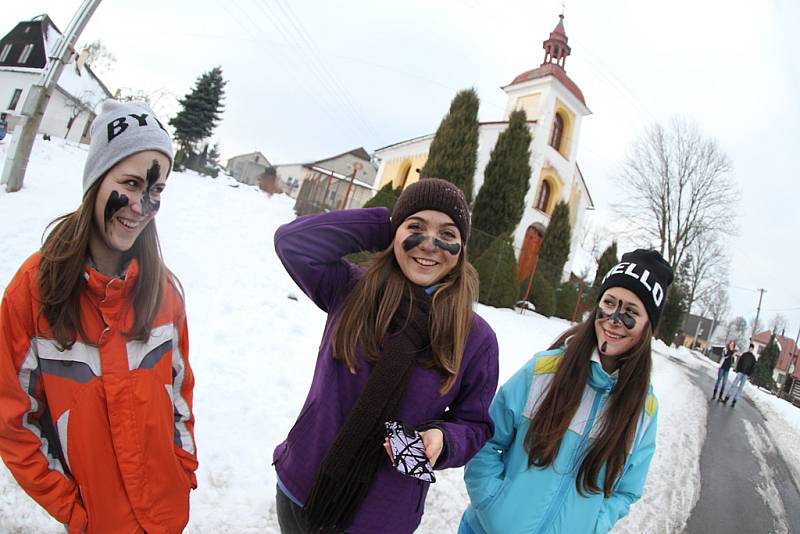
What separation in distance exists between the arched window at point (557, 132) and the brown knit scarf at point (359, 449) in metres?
23.7

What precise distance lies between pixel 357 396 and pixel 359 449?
0.20 m

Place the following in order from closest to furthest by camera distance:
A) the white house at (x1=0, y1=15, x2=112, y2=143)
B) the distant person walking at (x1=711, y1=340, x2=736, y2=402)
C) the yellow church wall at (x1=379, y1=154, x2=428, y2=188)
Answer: the distant person walking at (x1=711, y1=340, x2=736, y2=402), the yellow church wall at (x1=379, y1=154, x2=428, y2=188), the white house at (x1=0, y1=15, x2=112, y2=143)

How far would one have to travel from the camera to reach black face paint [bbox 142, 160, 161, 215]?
1686 mm

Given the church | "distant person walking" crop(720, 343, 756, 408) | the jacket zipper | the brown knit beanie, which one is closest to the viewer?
the brown knit beanie

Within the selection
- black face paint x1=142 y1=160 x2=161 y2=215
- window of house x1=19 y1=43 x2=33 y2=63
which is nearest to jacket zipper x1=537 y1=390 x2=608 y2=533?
black face paint x1=142 y1=160 x2=161 y2=215

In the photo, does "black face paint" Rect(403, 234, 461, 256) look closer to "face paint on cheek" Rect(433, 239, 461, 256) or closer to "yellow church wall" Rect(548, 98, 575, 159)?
"face paint on cheek" Rect(433, 239, 461, 256)

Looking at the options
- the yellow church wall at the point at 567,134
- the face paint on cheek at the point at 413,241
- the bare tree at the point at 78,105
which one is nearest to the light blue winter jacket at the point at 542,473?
the face paint on cheek at the point at 413,241

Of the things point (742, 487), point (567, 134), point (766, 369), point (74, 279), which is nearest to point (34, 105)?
point (74, 279)

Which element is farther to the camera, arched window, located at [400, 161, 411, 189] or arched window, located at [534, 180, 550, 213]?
arched window, located at [400, 161, 411, 189]

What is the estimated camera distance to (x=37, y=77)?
122ft

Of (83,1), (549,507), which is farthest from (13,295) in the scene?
(83,1)

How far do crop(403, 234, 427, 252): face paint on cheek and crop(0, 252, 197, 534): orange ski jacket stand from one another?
3.36ft

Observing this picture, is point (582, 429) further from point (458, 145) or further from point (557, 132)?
point (557, 132)

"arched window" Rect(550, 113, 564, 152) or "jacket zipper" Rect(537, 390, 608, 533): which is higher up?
"arched window" Rect(550, 113, 564, 152)
